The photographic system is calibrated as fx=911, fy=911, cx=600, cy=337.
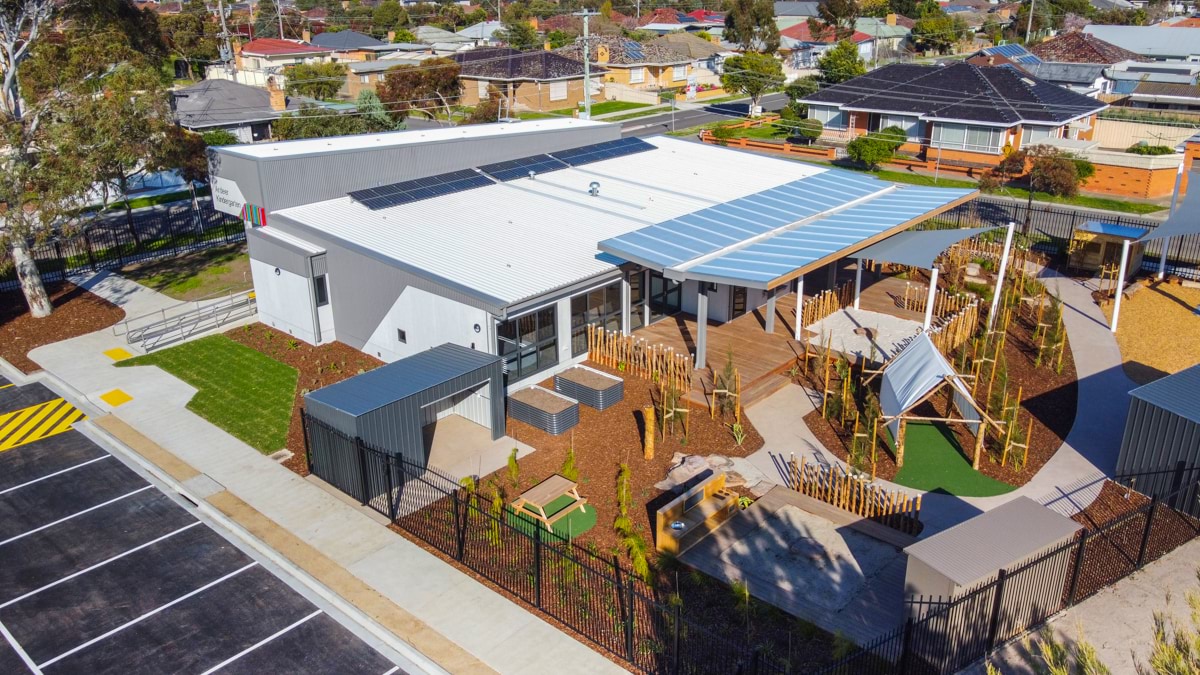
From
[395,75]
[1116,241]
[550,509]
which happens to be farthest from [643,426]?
[395,75]

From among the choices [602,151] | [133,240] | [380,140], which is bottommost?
[133,240]

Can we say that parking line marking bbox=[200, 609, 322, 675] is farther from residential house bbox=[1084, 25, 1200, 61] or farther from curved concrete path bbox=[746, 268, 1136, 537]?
residential house bbox=[1084, 25, 1200, 61]

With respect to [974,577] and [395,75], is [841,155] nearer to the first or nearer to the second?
[395,75]

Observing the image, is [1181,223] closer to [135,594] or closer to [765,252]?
[765,252]

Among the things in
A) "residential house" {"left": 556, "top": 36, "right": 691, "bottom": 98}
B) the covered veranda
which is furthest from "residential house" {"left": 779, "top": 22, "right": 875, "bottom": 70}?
the covered veranda

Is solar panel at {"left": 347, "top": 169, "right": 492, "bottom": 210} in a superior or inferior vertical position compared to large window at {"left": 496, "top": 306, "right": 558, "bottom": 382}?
superior

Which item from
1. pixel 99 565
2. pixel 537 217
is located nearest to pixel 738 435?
pixel 537 217

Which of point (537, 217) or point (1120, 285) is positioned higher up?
point (537, 217)

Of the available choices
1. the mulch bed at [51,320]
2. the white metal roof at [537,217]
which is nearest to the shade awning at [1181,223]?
the white metal roof at [537,217]
